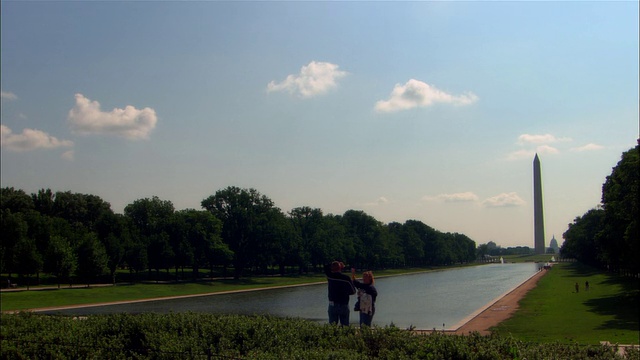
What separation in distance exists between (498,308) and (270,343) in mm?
35193

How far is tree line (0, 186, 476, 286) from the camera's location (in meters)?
69.0

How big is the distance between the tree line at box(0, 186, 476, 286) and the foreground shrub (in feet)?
192

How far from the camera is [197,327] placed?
1209 centimetres

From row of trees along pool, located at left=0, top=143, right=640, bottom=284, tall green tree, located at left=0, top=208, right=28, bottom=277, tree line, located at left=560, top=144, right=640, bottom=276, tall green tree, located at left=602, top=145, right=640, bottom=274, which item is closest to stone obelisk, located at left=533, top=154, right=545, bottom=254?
row of trees along pool, located at left=0, top=143, right=640, bottom=284

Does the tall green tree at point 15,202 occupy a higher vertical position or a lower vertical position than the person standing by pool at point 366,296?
higher

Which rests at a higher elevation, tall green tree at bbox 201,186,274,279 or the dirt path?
tall green tree at bbox 201,186,274,279

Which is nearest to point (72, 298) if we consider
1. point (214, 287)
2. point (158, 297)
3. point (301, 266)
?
point (158, 297)

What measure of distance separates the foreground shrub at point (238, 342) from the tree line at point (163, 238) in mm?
58483

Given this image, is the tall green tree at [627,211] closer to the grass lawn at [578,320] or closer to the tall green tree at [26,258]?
the grass lawn at [578,320]

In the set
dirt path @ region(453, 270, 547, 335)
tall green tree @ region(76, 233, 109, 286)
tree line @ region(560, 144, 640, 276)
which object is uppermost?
tree line @ region(560, 144, 640, 276)

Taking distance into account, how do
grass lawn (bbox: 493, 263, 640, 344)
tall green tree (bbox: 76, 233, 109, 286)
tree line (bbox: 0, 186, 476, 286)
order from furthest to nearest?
1. tall green tree (bbox: 76, 233, 109, 286)
2. tree line (bbox: 0, 186, 476, 286)
3. grass lawn (bbox: 493, 263, 640, 344)

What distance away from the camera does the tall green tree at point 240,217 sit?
338 ft

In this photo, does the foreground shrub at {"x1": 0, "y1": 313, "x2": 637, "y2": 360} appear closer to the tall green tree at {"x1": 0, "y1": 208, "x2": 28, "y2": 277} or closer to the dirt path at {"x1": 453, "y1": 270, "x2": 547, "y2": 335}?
the dirt path at {"x1": 453, "y1": 270, "x2": 547, "y2": 335}

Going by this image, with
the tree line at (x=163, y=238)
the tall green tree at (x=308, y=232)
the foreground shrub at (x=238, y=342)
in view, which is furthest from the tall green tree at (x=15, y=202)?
the foreground shrub at (x=238, y=342)
